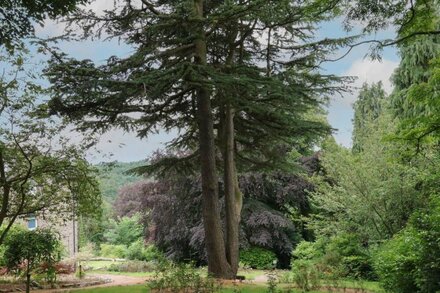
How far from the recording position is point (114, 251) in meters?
31.1

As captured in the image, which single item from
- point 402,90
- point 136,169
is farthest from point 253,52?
point 402,90

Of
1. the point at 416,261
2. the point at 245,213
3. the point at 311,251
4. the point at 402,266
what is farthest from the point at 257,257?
the point at 416,261

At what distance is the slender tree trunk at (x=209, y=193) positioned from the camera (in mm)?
12258

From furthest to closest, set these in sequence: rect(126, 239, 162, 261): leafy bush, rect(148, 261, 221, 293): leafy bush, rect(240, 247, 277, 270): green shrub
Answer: rect(126, 239, 162, 261): leafy bush, rect(240, 247, 277, 270): green shrub, rect(148, 261, 221, 293): leafy bush

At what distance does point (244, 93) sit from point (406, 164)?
17.2 ft

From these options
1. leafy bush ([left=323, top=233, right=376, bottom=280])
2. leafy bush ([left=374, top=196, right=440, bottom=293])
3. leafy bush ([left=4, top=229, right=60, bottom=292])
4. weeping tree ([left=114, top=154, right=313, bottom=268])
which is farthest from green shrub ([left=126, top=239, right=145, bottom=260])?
leafy bush ([left=374, top=196, right=440, bottom=293])

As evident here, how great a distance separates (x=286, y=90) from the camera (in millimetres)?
11852

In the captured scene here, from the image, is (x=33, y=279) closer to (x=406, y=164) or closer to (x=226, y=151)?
(x=226, y=151)

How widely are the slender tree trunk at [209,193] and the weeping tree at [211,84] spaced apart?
0.09ft

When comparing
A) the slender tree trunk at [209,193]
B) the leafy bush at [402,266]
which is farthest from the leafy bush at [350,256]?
the leafy bush at [402,266]

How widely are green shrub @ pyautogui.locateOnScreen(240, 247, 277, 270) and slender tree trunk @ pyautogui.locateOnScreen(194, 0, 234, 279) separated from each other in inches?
389

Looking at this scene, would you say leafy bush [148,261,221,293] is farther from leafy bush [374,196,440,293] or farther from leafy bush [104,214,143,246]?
leafy bush [104,214,143,246]

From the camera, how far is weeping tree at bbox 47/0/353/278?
36.2ft

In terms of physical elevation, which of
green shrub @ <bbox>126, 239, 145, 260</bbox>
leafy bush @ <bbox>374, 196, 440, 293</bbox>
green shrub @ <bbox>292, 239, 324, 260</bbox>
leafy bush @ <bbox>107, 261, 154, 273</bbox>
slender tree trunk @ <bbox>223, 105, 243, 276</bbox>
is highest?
slender tree trunk @ <bbox>223, 105, 243, 276</bbox>
